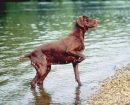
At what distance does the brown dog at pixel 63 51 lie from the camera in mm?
13641

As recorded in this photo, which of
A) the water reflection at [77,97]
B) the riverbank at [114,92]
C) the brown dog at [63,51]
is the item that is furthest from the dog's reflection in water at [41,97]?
the riverbank at [114,92]

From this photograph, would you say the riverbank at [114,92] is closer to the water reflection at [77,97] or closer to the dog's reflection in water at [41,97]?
the water reflection at [77,97]

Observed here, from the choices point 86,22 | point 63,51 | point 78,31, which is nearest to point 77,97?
point 63,51

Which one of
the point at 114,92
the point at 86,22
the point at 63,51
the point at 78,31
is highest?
the point at 86,22

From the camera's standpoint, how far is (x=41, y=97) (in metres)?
13.0

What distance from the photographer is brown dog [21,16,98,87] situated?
Answer: 44.8ft

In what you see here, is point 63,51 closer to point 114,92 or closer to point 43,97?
point 43,97

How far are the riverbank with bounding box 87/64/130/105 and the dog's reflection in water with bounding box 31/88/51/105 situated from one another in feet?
4.54

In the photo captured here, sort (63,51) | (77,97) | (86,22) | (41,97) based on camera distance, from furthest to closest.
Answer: (86,22), (63,51), (41,97), (77,97)

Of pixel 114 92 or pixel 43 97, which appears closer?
pixel 114 92

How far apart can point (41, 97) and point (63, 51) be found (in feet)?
5.83

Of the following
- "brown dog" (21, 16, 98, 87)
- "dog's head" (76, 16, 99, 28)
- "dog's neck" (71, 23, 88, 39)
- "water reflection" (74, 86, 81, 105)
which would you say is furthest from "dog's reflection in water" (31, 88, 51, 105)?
"dog's head" (76, 16, 99, 28)

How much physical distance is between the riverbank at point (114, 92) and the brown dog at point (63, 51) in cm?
138

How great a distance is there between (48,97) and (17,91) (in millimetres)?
1284
